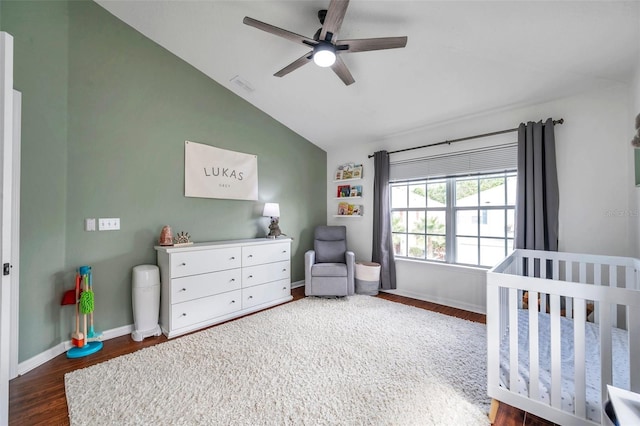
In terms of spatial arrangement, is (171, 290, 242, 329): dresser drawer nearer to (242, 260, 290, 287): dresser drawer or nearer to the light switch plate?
(242, 260, 290, 287): dresser drawer

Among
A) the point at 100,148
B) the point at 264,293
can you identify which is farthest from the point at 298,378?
the point at 100,148

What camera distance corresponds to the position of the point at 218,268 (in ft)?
9.00

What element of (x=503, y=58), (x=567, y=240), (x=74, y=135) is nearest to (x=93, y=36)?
(x=74, y=135)

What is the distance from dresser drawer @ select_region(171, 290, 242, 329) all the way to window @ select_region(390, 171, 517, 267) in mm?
2354

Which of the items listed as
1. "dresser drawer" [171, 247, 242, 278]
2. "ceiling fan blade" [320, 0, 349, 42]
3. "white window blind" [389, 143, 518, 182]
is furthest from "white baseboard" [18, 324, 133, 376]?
"white window blind" [389, 143, 518, 182]

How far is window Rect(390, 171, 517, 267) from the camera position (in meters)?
2.98

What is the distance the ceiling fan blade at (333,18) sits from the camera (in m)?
1.51

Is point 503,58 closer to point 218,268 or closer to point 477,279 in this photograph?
point 477,279

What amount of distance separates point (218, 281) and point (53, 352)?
1.32m

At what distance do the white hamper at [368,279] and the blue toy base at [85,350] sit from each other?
283 cm

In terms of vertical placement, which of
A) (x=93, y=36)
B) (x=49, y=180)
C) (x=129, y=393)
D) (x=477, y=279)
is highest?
(x=93, y=36)

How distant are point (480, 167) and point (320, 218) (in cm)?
246

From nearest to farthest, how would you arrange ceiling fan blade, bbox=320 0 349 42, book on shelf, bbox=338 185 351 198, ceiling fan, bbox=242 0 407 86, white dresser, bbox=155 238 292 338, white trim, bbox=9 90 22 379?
1. ceiling fan blade, bbox=320 0 349 42
2. ceiling fan, bbox=242 0 407 86
3. white trim, bbox=9 90 22 379
4. white dresser, bbox=155 238 292 338
5. book on shelf, bbox=338 185 351 198

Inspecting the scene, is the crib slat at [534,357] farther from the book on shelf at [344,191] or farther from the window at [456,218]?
the book on shelf at [344,191]
